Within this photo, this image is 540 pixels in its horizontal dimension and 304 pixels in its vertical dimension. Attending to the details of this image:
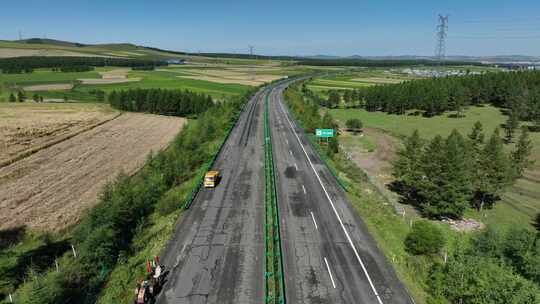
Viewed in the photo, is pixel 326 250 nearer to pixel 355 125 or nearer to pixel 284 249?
pixel 284 249

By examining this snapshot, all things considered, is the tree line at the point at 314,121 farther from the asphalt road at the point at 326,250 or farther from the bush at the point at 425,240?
the bush at the point at 425,240

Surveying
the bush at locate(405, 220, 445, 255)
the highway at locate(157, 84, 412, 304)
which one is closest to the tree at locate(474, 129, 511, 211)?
the bush at locate(405, 220, 445, 255)

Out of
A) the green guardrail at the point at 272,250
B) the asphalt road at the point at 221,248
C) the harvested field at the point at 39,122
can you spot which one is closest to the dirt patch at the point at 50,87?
the harvested field at the point at 39,122

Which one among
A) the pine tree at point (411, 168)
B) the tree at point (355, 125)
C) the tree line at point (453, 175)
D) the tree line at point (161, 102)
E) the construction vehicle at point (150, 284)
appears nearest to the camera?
the construction vehicle at point (150, 284)

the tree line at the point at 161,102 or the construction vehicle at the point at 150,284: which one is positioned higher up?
the tree line at the point at 161,102

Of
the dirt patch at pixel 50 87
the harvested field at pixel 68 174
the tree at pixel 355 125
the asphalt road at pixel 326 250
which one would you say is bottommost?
the asphalt road at pixel 326 250

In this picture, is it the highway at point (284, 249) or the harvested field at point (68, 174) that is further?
the harvested field at point (68, 174)

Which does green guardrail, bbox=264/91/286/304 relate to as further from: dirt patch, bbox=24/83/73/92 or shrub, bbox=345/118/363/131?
dirt patch, bbox=24/83/73/92
